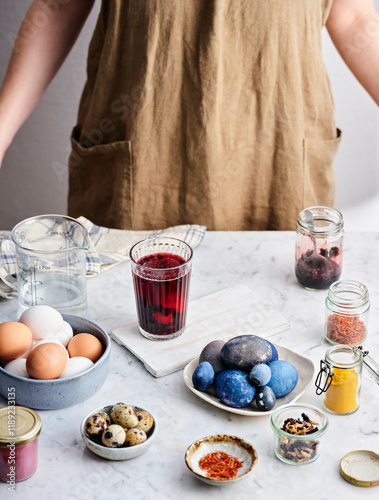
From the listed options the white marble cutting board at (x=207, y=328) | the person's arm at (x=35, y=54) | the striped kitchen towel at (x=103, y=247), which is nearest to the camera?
the white marble cutting board at (x=207, y=328)

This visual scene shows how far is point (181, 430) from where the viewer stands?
904mm

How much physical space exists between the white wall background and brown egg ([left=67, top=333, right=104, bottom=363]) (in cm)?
160

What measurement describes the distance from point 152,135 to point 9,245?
0.51 meters

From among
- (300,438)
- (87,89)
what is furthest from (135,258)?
(87,89)

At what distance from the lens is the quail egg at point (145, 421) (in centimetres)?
87

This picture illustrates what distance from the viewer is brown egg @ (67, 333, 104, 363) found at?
960mm

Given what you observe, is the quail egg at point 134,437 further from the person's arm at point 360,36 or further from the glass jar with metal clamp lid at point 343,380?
the person's arm at point 360,36

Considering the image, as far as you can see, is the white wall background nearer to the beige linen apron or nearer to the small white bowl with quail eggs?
the beige linen apron

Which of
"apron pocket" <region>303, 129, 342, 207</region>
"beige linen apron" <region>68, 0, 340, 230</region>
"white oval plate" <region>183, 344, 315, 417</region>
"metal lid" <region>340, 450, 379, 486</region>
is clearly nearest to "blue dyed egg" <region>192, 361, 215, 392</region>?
"white oval plate" <region>183, 344, 315, 417</region>

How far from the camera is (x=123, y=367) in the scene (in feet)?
3.41

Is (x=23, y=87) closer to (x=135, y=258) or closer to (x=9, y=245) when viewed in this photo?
(x=9, y=245)

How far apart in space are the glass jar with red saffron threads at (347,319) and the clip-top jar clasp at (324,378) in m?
0.11

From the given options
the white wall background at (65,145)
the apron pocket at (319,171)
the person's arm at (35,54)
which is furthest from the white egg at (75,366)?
the white wall background at (65,145)

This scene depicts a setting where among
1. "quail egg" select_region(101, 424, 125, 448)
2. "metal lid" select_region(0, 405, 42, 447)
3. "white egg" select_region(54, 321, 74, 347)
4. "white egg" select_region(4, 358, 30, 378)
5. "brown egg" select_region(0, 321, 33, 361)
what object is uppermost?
"brown egg" select_region(0, 321, 33, 361)
